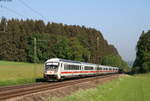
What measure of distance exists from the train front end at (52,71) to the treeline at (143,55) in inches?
2388

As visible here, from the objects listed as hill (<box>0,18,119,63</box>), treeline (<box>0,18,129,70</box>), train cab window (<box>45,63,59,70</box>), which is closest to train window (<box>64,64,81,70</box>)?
train cab window (<box>45,63,59,70</box>)

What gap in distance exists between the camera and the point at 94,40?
156000 millimetres

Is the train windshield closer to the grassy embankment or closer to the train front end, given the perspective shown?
the train front end

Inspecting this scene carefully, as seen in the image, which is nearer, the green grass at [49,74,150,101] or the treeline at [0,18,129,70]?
the green grass at [49,74,150,101]

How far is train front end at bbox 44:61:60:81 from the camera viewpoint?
37656 mm

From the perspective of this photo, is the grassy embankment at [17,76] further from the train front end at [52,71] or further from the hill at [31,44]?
the hill at [31,44]

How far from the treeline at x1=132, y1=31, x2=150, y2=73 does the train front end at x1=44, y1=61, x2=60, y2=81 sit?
199 ft

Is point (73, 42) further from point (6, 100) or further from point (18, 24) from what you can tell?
point (6, 100)

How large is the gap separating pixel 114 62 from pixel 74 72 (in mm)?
111068

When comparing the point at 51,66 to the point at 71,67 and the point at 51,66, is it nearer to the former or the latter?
the point at 51,66

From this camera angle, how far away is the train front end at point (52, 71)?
124ft

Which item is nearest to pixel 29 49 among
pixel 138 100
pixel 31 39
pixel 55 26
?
pixel 31 39

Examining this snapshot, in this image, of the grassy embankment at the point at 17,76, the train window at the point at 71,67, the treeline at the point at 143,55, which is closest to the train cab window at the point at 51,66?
the train window at the point at 71,67

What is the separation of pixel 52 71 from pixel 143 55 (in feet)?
218
